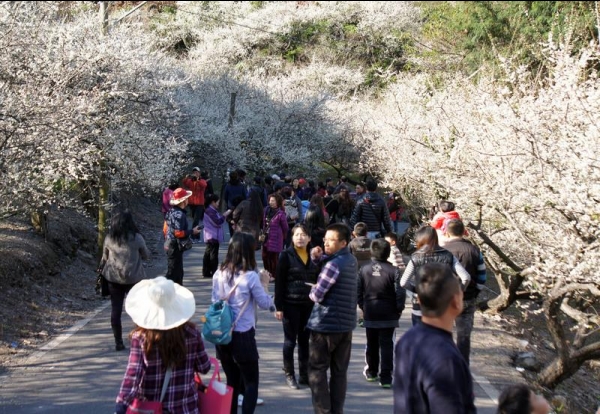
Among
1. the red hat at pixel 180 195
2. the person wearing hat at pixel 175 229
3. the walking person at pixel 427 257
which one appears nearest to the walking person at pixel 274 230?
the person wearing hat at pixel 175 229

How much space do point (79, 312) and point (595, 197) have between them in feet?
24.5

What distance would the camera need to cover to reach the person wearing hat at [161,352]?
4.21 meters

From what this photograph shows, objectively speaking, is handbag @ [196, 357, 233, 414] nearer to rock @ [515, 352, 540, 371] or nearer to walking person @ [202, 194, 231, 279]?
rock @ [515, 352, 540, 371]

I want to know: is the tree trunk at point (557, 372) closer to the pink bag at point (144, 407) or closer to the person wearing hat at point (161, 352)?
the person wearing hat at point (161, 352)

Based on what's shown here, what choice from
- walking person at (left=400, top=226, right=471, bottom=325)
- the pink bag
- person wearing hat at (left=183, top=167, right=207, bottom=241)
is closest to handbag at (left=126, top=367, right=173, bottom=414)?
the pink bag

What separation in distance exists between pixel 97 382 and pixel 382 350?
2.93 metres

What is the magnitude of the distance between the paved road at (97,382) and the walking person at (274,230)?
2050mm

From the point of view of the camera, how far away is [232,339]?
5.87 meters

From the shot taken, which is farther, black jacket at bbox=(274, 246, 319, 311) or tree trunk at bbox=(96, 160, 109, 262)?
tree trunk at bbox=(96, 160, 109, 262)

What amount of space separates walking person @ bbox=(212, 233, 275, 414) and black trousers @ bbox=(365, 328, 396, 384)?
6.38ft

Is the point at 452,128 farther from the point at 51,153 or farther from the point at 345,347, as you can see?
the point at 345,347

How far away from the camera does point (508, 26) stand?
24.0m

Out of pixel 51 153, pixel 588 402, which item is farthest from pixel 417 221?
pixel 51 153

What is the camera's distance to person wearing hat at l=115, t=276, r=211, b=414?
4.21 m
